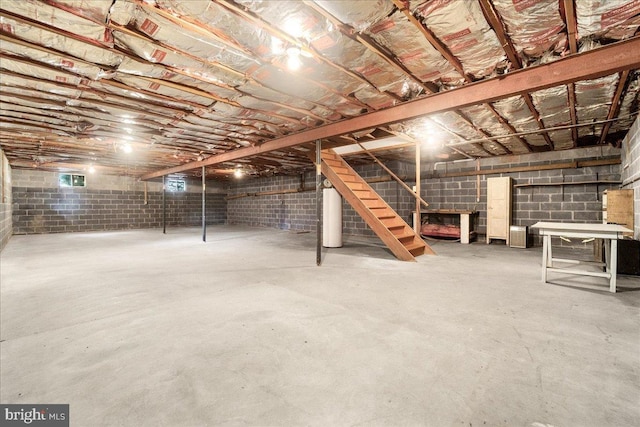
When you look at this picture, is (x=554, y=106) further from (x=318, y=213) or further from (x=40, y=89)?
(x=40, y=89)

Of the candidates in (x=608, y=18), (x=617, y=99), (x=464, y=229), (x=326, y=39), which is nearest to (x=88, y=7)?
(x=326, y=39)

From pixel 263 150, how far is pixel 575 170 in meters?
7.13

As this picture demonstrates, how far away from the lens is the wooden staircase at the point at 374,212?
5.20 metres

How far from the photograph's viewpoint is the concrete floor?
4.64ft

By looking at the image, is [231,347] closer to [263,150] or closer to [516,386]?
[516,386]

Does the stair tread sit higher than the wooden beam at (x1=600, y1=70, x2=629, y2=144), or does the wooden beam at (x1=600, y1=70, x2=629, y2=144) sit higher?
the wooden beam at (x1=600, y1=70, x2=629, y2=144)

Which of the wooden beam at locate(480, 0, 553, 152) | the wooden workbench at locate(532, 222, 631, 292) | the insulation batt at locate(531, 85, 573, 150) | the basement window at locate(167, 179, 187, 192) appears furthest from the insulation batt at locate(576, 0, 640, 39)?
the basement window at locate(167, 179, 187, 192)

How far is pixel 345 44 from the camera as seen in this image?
2.39 metres

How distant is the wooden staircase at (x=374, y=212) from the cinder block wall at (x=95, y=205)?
383 inches

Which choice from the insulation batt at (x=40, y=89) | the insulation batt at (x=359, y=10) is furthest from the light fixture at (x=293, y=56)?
the insulation batt at (x=40, y=89)

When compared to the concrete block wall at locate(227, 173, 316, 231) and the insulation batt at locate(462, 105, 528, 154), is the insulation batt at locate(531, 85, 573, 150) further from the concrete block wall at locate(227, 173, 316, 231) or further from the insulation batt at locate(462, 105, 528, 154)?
the concrete block wall at locate(227, 173, 316, 231)

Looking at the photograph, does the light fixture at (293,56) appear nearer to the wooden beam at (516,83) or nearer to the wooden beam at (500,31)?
the wooden beam at (500,31)

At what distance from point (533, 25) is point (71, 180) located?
13.9 m

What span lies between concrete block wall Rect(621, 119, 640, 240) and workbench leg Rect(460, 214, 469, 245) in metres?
2.88
